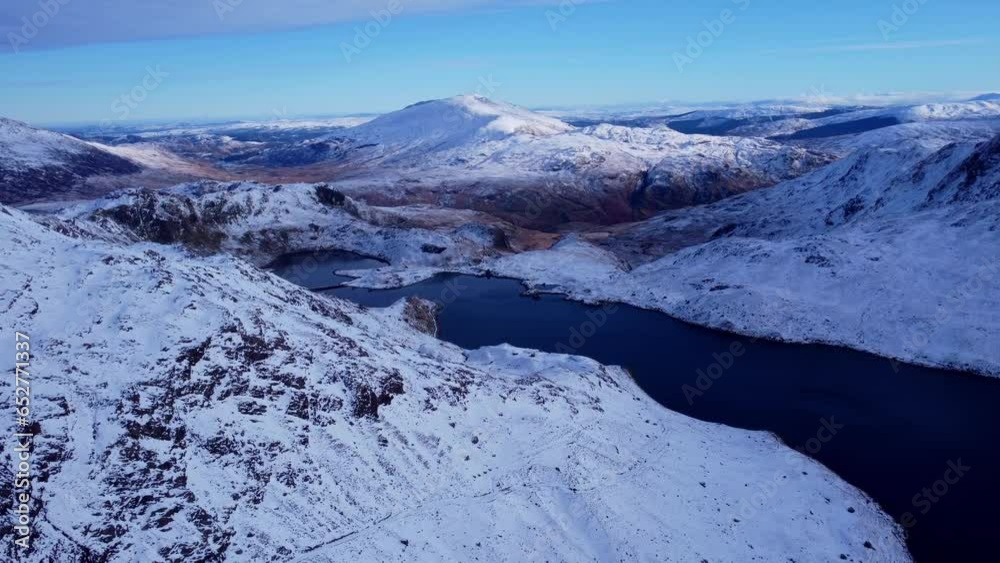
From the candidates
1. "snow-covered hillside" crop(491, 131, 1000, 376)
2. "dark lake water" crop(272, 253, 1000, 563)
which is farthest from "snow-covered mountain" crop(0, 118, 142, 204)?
"dark lake water" crop(272, 253, 1000, 563)

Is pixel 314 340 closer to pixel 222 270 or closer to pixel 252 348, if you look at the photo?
pixel 252 348

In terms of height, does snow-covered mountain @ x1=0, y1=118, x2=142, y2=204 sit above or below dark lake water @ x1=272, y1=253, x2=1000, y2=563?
above

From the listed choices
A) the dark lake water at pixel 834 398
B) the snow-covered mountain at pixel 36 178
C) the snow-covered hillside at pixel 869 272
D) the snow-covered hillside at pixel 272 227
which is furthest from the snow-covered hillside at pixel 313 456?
the snow-covered mountain at pixel 36 178

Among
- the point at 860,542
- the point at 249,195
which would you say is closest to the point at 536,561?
the point at 860,542

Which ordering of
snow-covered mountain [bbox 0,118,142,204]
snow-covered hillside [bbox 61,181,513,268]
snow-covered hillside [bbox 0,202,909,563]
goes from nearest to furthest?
1. snow-covered hillside [bbox 0,202,909,563]
2. snow-covered hillside [bbox 61,181,513,268]
3. snow-covered mountain [bbox 0,118,142,204]

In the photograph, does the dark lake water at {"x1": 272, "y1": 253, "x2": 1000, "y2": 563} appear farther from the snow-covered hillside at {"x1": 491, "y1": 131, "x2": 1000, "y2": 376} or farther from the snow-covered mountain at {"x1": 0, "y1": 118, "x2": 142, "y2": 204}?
the snow-covered mountain at {"x1": 0, "y1": 118, "x2": 142, "y2": 204}

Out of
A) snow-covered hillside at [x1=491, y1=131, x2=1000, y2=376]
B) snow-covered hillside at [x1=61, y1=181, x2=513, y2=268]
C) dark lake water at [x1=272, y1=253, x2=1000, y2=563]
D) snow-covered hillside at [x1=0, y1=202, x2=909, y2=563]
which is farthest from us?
snow-covered hillside at [x1=61, y1=181, x2=513, y2=268]
